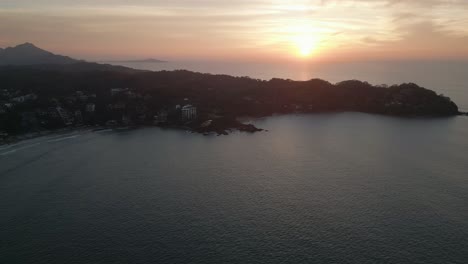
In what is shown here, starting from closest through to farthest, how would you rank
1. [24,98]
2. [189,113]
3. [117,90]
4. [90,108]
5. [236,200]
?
[236,200]
[189,113]
[90,108]
[24,98]
[117,90]

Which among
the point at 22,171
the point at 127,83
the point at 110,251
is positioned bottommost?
the point at 110,251

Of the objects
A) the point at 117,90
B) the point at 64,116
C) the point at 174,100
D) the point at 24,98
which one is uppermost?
the point at 117,90

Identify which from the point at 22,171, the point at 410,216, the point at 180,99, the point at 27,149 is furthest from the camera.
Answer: the point at 180,99

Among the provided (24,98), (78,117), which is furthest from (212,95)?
(24,98)

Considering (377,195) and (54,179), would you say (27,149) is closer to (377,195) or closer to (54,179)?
(54,179)

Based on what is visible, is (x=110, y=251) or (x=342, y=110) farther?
(x=342, y=110)

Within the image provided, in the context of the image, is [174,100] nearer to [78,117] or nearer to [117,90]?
[117,90]

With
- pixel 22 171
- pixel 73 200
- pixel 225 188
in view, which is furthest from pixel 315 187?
pixel 22 171
